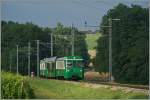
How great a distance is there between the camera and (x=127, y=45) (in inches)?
2680

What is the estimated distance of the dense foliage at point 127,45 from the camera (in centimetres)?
5993

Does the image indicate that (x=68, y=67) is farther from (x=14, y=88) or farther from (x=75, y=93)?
(x=14, y=88)

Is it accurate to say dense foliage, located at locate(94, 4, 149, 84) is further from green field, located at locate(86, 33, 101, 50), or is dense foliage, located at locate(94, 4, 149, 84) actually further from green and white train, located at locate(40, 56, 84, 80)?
green and white train, located at locate(40, 56, 84, 80)

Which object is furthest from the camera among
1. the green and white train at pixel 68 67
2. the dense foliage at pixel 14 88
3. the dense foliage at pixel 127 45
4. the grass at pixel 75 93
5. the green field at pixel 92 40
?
the green field at pixel 92 40

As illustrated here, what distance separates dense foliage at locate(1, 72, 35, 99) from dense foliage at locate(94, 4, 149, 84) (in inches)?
1529

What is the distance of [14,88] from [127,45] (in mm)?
50630

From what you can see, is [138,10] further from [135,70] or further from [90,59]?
[135,70]

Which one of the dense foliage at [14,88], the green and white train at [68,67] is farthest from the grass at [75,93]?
the green and white train at [68,67]

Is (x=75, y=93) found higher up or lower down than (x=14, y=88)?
lower down

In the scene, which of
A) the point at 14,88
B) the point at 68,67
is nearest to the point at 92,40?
the point at 68,67

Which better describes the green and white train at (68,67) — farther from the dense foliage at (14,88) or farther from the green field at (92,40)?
the dense foliage at (14,88)

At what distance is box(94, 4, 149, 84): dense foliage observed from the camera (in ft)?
197

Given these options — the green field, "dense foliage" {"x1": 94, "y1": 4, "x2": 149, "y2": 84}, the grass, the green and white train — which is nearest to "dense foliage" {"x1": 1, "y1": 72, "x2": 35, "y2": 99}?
the grass

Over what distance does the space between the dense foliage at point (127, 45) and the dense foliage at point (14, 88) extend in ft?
127
